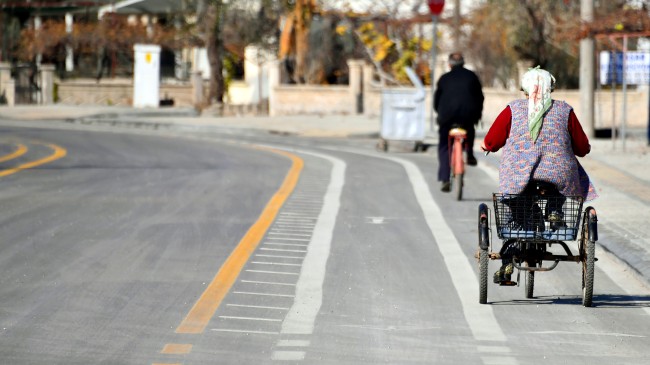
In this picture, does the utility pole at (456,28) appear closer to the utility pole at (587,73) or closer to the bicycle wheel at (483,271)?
the utility pole at (587,73)

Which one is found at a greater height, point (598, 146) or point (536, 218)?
point (536, 218)

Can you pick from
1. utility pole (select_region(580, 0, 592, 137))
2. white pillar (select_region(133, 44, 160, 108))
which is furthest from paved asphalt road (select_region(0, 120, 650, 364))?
white pillar (select_region(133, 44, 160, 108))

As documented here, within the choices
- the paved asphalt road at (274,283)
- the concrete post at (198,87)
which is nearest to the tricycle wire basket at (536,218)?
the paved asphalt road at (274,283)

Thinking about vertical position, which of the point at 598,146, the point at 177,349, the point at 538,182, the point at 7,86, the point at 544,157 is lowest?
the point at 177,349

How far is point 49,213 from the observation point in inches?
601

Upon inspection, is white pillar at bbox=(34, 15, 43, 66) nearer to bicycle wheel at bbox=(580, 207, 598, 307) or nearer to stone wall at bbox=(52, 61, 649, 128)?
stone wall at bbox=(52, 61, 649, 128)

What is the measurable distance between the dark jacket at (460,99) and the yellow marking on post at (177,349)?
9.84 metres

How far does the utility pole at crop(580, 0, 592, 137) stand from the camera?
27917 millimetres

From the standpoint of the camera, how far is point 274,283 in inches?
416

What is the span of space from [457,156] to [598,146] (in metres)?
10.8

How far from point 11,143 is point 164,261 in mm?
17508

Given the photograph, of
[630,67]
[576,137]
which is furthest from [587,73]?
[576,137]

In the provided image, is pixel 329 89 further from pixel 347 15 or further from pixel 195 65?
pixel 195 65

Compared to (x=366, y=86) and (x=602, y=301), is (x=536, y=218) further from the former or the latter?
(x=366, y=86)
